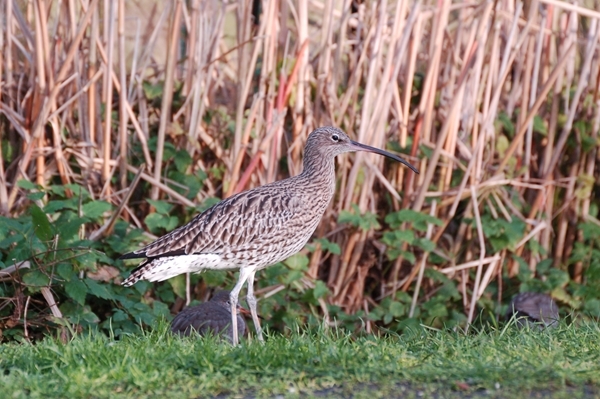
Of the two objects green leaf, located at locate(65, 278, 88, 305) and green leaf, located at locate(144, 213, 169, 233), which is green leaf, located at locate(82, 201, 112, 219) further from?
green leaf, located at locate(65, 278, 88, 305)

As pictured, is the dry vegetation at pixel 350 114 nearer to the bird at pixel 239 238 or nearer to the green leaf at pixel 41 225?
the green leaf at pixel 41 225

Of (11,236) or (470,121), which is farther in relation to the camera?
(470,121)

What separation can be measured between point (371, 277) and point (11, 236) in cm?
334

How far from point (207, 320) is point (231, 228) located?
0.68 metres

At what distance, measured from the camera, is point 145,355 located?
4559 mm

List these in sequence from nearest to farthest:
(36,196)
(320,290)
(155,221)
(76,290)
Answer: (76,290)
(36,196)
(155,221)
(320,290)

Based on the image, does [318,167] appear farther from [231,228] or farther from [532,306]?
[532,306]

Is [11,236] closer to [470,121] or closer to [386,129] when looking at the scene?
[386,129]

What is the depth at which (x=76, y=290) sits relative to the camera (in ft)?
22.1

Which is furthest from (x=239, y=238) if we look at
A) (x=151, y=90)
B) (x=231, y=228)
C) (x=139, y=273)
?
(x=151, y=90)

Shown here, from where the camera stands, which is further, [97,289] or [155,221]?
[155,221]

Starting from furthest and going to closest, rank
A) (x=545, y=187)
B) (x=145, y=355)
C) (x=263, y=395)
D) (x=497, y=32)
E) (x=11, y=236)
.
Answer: (x=545, y=187), (x=497, y=32), (x=11, y=236), (x=145, y=355), (x=263, y=395)

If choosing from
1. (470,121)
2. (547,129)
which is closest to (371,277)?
(470,121)

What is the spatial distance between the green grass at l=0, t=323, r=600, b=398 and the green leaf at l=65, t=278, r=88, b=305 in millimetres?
1728
